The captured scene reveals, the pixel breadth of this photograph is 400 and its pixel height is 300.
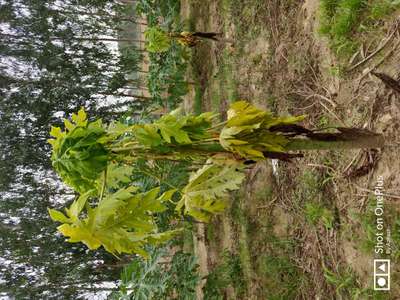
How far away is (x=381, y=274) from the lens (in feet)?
8.29

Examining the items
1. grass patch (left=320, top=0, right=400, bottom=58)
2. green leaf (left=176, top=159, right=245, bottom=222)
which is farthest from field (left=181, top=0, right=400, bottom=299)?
green leaf (left=176, top=159, right=245, bottom=222)

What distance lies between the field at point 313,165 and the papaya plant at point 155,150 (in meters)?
0.60

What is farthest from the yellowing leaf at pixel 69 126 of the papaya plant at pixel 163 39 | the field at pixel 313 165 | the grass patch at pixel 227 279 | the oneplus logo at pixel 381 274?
the papaya plant at pixel 163 39

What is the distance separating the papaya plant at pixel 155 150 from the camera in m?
2.06

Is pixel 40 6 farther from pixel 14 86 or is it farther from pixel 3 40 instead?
pixel 14 86

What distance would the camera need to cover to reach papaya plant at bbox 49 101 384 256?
6.75 feet

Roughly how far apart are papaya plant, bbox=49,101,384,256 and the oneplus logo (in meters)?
0.78

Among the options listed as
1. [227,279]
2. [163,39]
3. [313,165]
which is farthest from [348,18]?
[163,39]

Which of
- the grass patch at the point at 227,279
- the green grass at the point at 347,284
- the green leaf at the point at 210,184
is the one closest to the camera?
the green leaf at the point at 210,184

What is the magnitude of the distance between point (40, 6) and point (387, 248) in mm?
6792

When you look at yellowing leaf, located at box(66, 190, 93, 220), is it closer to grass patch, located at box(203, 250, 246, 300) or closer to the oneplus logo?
the oneplus logo

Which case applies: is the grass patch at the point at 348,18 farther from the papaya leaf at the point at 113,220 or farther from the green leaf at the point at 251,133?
the papaya leaf at the point at 113,220

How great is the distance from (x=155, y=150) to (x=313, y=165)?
1.55 metres

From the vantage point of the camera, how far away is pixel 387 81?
2547 mm
